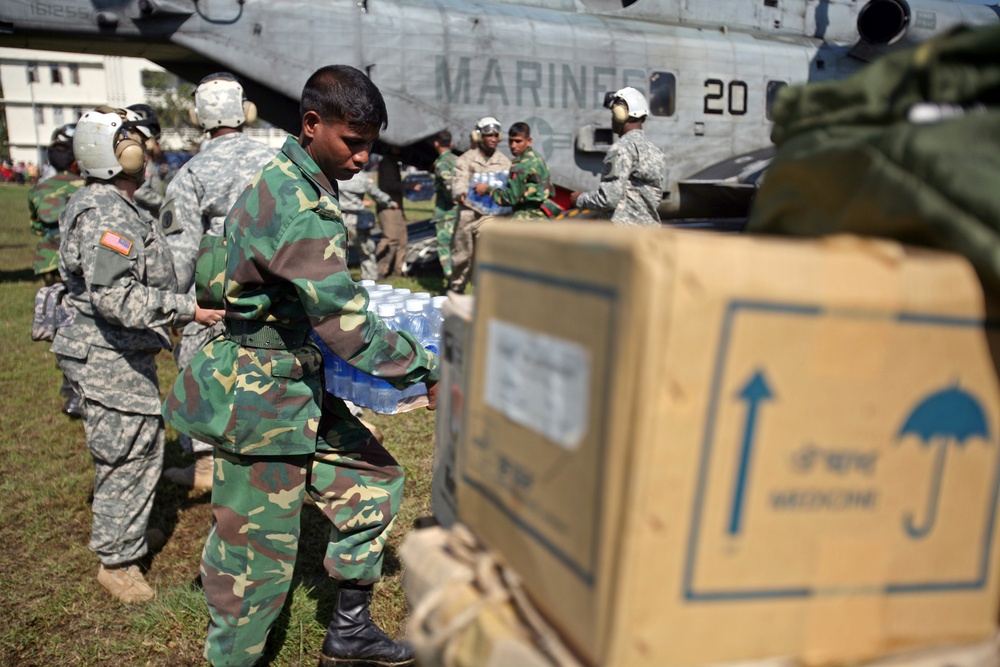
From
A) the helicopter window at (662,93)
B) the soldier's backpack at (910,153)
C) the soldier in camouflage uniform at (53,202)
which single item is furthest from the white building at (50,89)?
the soldier's backpack at (910,153)

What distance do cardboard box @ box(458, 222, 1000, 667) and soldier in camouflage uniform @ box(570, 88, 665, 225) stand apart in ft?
17.0

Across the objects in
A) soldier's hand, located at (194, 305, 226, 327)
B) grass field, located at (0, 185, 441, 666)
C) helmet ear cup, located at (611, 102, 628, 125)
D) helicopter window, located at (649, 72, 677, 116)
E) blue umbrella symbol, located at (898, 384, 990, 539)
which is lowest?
grass field, located at (0, 185, 441, 666)

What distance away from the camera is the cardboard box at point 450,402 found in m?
1.60

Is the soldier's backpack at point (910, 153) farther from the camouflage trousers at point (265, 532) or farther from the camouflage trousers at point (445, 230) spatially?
the camouflage trousers at point (445, 230)

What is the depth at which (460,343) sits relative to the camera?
1.60m

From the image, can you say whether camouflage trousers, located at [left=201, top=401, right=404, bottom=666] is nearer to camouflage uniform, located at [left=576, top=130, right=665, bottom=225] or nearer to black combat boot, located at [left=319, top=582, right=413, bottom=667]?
black combat boot, located at [left=319, top=582, right=413, bottom=667]

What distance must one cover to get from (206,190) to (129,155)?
73 centimetres

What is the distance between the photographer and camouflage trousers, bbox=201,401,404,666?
8.29 ft

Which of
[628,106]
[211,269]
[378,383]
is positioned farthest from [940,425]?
[628,106]

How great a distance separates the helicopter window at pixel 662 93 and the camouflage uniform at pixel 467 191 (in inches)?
110

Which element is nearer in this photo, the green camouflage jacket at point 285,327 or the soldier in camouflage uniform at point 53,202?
the green camouflage jacket at point 285,327

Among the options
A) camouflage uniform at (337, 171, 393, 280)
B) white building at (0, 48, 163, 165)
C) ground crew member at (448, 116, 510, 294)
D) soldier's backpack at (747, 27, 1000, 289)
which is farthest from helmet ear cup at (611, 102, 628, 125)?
white building at (0, 48, 163, 165)

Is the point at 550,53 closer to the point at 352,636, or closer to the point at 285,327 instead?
the point at 285,327

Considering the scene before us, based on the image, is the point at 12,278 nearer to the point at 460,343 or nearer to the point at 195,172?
the point at 195,172
